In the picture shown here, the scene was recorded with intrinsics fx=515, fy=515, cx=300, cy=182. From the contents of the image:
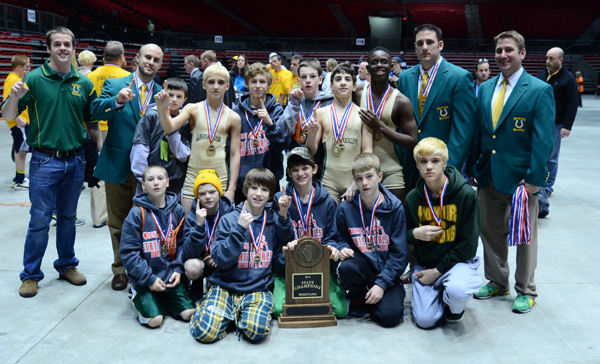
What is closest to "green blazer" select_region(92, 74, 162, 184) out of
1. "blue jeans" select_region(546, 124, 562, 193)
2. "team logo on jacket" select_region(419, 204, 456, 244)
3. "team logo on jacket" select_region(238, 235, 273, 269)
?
"team logo on jacket" select_region(238, 235, 273, 269)

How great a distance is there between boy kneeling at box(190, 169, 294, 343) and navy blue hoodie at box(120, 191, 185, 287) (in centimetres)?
37

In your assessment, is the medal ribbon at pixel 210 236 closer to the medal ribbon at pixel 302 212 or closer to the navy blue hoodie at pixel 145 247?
the navy blue hoodie at pixel 145 247

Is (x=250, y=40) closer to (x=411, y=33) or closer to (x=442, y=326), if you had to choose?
(x=411, y=33)

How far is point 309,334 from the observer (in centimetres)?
343

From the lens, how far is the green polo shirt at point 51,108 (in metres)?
3.94

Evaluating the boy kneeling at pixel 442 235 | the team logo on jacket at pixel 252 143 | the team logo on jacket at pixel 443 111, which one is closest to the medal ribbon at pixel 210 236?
the team logo on jacket at pixel 252 143

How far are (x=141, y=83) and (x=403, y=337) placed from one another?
282cm

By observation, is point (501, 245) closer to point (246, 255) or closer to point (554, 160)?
point (246, 255)

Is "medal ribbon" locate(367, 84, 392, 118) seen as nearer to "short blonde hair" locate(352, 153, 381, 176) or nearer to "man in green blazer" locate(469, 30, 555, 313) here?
"short blonde hair" locate(352, 153, 381, 176)

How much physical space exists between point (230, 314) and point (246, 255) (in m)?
0.43

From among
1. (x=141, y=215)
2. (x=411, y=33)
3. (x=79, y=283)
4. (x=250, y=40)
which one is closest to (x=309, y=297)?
(x=141, y=215)

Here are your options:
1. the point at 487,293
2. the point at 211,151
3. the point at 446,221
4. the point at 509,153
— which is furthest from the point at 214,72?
the point at 487,293

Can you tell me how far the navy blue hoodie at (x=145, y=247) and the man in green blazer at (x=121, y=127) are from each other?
1.77 ft

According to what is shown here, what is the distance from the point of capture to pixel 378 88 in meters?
4.02
